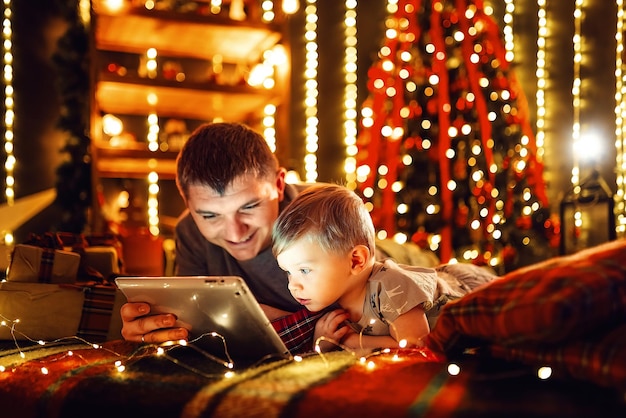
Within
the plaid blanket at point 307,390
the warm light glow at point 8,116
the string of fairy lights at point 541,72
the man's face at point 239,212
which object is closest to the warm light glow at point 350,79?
the string of fairy lights at point 541,72

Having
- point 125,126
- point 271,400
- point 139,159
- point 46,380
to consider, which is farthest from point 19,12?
point 271,400

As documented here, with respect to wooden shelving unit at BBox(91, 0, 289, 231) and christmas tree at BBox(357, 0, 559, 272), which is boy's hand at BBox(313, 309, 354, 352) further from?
wooden shelving unit at BBox(91, 0, 289, 231)

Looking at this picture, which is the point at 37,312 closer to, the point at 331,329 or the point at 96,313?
the point at 96,313

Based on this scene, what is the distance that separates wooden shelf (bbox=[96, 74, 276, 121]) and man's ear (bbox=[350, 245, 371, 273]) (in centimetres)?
211

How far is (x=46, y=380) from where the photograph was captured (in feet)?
Answer: 2.97

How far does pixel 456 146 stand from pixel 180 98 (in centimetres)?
150

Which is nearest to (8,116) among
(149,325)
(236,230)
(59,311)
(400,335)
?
(59,311)

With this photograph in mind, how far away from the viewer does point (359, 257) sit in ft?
4.01

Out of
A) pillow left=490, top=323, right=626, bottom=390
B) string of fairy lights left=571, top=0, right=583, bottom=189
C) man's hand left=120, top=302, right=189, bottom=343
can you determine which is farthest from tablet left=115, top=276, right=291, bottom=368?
string of fairy lights left=571, top=0, right=583, bottom=189

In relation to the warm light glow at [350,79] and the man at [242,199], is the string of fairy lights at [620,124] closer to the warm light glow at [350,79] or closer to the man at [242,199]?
the warm light glow at [350,79]

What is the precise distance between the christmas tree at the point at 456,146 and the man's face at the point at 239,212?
5.27 feet

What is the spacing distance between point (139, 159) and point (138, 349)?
82.7 inches

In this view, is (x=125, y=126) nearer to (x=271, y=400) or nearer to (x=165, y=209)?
(x=165, y=209)

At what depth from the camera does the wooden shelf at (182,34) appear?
2938mm
